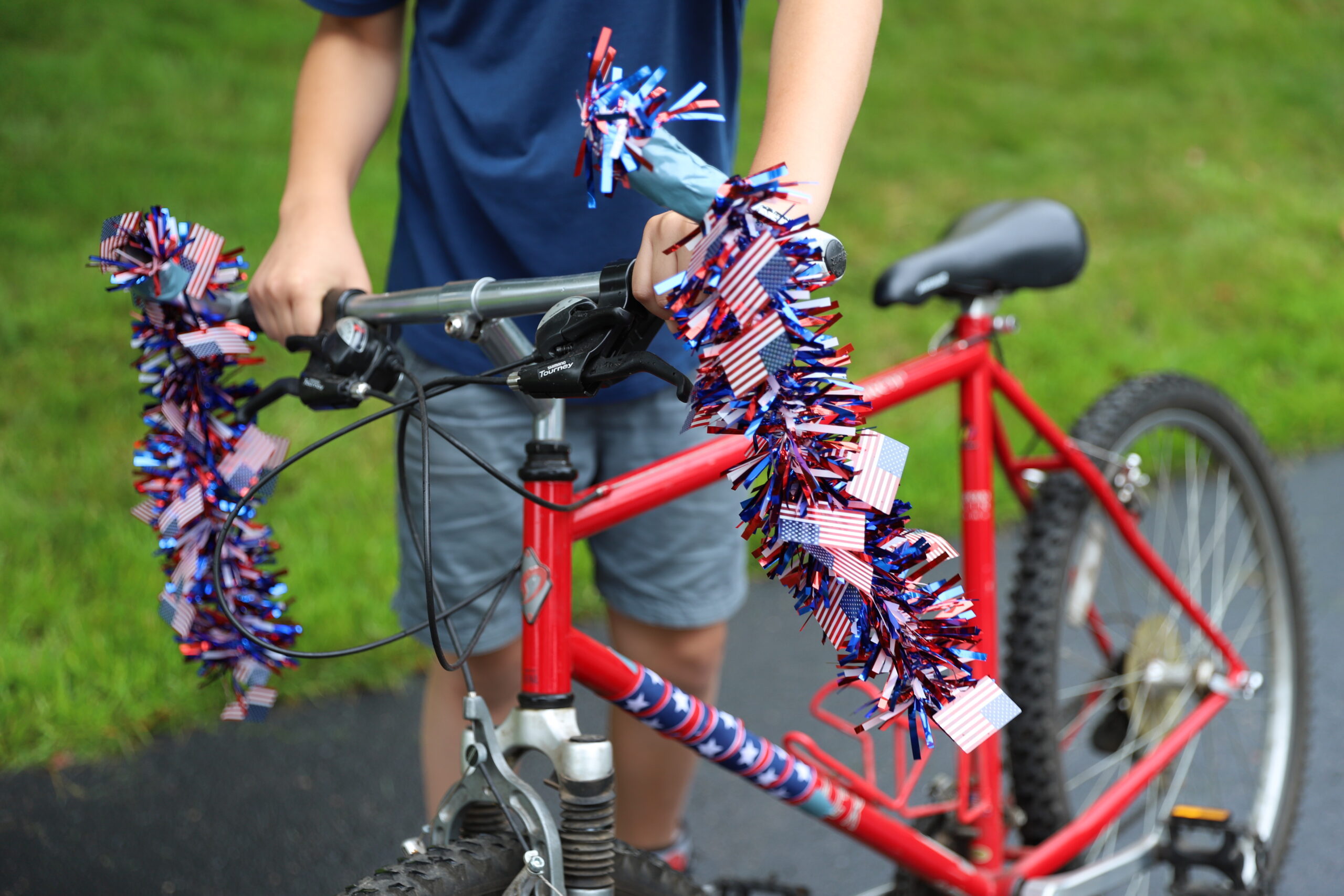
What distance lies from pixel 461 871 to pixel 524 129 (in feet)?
2.49

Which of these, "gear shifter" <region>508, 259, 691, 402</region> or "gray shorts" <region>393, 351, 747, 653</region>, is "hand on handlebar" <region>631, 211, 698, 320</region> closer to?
"gear shifter" <region>508, 259, 691, 402</region>

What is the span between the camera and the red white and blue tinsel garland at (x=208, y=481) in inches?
42.9

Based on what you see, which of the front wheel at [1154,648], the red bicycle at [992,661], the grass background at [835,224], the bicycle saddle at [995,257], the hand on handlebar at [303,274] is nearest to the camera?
the red bicycle at [992,661]

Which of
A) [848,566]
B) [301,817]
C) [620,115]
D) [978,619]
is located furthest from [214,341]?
[301,817]

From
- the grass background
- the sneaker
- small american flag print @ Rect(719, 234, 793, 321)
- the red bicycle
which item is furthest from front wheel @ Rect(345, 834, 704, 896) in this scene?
the grass background

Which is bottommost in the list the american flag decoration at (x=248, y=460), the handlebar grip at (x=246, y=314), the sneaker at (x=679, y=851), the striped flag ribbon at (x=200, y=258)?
the sneaker at (x=679, y=851)

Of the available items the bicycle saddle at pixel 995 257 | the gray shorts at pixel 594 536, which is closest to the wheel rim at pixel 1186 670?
the bicycle saddle at pixel 995 257

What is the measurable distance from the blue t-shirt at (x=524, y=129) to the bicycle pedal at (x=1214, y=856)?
1.05 metres

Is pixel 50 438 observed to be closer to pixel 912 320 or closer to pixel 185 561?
pixel 185 561

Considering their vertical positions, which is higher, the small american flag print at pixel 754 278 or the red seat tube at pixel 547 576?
the small american flag print at pixel 754 278

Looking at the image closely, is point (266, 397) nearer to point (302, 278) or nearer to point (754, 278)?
point (302, 278)

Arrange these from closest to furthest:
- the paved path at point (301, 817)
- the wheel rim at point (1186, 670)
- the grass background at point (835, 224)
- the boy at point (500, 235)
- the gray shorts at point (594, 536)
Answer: the boy at point (500, 235) → the gray shorts at point (594, 536) → the wheel rim at point (1186, 670) → the paved path at point (301, 817) → the grass background at point (835, 224)

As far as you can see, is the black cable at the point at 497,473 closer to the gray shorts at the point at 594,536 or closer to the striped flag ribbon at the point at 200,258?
the striped flag ribbon at the point at 200,258

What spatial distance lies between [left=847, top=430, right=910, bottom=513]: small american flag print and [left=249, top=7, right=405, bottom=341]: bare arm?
0.53m
